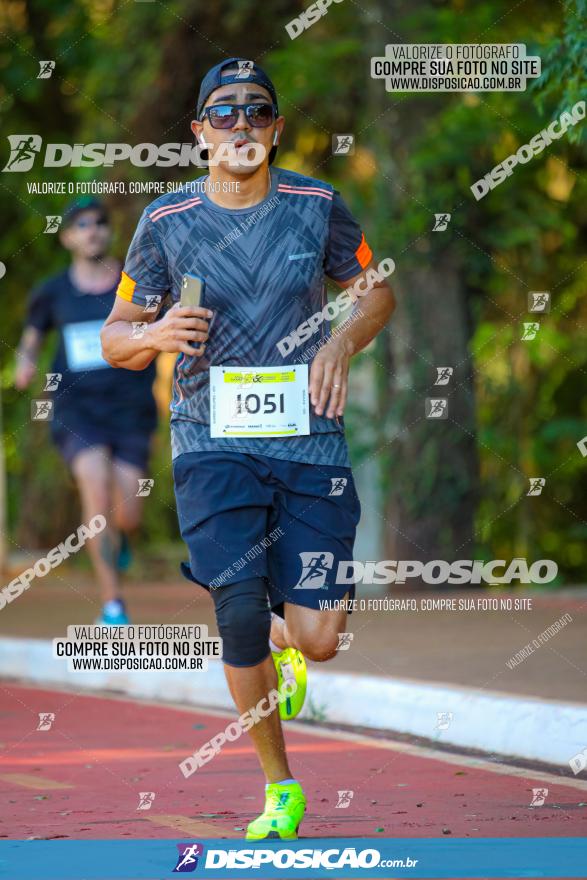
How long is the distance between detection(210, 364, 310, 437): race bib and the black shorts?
4.86 m

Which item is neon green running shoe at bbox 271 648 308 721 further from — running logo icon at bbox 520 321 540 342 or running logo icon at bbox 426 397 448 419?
running logo icon at bbox 426 397 448 419

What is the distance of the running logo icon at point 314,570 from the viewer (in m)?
5.16

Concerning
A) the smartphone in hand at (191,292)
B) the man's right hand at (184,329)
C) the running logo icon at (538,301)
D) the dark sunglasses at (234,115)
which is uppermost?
the running logo icon at (538,301)

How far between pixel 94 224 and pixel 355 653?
9.52ft

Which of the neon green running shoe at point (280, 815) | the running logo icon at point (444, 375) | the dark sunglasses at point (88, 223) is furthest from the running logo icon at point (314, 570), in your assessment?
the running logo icon at point (444, 375)

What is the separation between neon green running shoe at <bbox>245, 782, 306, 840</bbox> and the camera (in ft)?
16.2

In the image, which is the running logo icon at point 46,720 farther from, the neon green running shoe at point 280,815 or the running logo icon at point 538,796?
the neon green running shoe at point 280,815

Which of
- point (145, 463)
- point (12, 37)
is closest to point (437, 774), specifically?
point (145, 463)

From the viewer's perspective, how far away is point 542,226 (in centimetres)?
1300

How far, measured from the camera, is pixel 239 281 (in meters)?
5.24

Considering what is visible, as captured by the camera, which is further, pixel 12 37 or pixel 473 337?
pixel 12 37

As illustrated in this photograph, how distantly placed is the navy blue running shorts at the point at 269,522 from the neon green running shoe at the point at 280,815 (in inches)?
22.9

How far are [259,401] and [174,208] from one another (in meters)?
0.66

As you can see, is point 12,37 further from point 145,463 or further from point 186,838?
point 186,838
